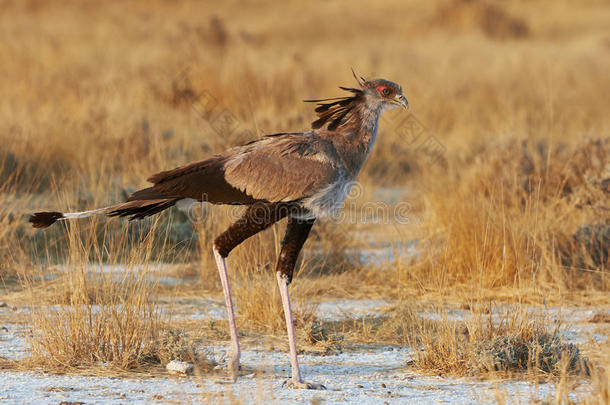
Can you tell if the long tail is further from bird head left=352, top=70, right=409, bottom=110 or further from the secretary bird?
bird head left=352, top=70, right=409, bottom=110

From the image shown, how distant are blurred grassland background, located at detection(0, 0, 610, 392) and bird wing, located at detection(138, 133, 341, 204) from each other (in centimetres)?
51

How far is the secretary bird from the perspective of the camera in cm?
536

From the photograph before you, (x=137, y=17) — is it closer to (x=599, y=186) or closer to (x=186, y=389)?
(x=599, y=186)

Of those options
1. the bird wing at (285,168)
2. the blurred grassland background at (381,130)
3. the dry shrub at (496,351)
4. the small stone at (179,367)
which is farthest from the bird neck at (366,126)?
the small stone at (179,367)

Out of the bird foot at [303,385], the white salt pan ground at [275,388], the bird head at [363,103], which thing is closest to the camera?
the white salt pan ground at [275,388]

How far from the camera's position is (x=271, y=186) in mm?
5398

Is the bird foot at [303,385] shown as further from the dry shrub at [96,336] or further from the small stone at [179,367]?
the dry shrub at [96,336]

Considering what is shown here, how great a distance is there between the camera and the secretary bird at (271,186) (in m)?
5.36

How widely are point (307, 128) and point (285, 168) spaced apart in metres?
5.25

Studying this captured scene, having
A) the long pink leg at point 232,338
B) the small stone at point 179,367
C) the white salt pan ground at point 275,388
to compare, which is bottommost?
the white salt pan ground at point 275,388

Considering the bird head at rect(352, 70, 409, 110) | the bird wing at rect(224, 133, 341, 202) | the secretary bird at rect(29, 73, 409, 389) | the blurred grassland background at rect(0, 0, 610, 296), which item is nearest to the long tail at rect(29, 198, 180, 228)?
the secretary bird at rect(29, 73, 409, 389)

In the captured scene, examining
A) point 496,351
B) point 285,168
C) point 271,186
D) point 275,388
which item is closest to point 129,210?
point 271,186

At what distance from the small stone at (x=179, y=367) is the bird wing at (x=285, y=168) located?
3.60ft

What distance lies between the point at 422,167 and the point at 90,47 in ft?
43.2
